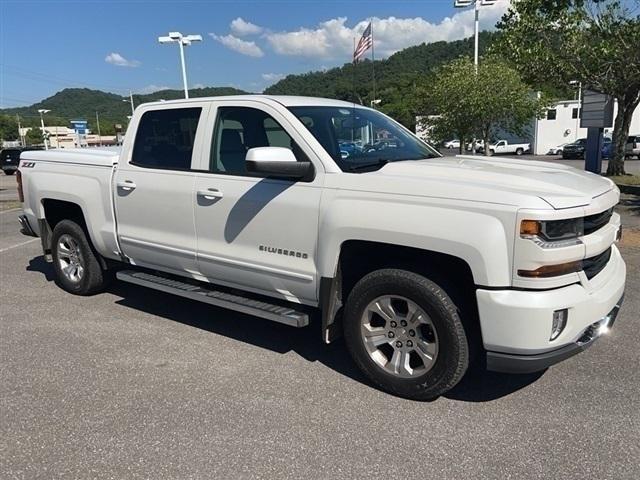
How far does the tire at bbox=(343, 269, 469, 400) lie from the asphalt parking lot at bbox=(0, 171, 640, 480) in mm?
165

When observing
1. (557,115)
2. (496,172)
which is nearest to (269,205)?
(496,172)

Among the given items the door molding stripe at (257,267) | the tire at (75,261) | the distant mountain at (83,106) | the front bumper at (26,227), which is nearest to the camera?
the door molding stripe at (257,267)

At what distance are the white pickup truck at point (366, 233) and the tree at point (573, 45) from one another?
530 inches

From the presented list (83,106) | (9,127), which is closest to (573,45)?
(9,127)

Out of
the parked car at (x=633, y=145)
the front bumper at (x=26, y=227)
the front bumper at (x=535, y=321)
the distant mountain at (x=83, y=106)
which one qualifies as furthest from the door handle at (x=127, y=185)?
the distant mountain at (x=83, y=106)

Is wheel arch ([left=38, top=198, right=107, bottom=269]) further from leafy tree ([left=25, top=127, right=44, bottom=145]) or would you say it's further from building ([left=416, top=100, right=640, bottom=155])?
leafy tree ([left=25, top=127, right=44, bottom=145])

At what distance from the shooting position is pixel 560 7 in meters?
16.0

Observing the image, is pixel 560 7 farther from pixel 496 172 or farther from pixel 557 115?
pixel 557 115

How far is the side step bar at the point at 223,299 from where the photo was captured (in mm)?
3721

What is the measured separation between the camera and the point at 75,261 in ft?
18.7

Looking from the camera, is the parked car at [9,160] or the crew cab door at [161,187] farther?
the parked car at [9,160]

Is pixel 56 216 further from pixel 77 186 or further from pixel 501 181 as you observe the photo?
pixel 501 181

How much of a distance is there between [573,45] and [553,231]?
15.7m

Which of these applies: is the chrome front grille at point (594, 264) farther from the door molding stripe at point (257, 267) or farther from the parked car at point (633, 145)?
the parked car at point (633, 145)
